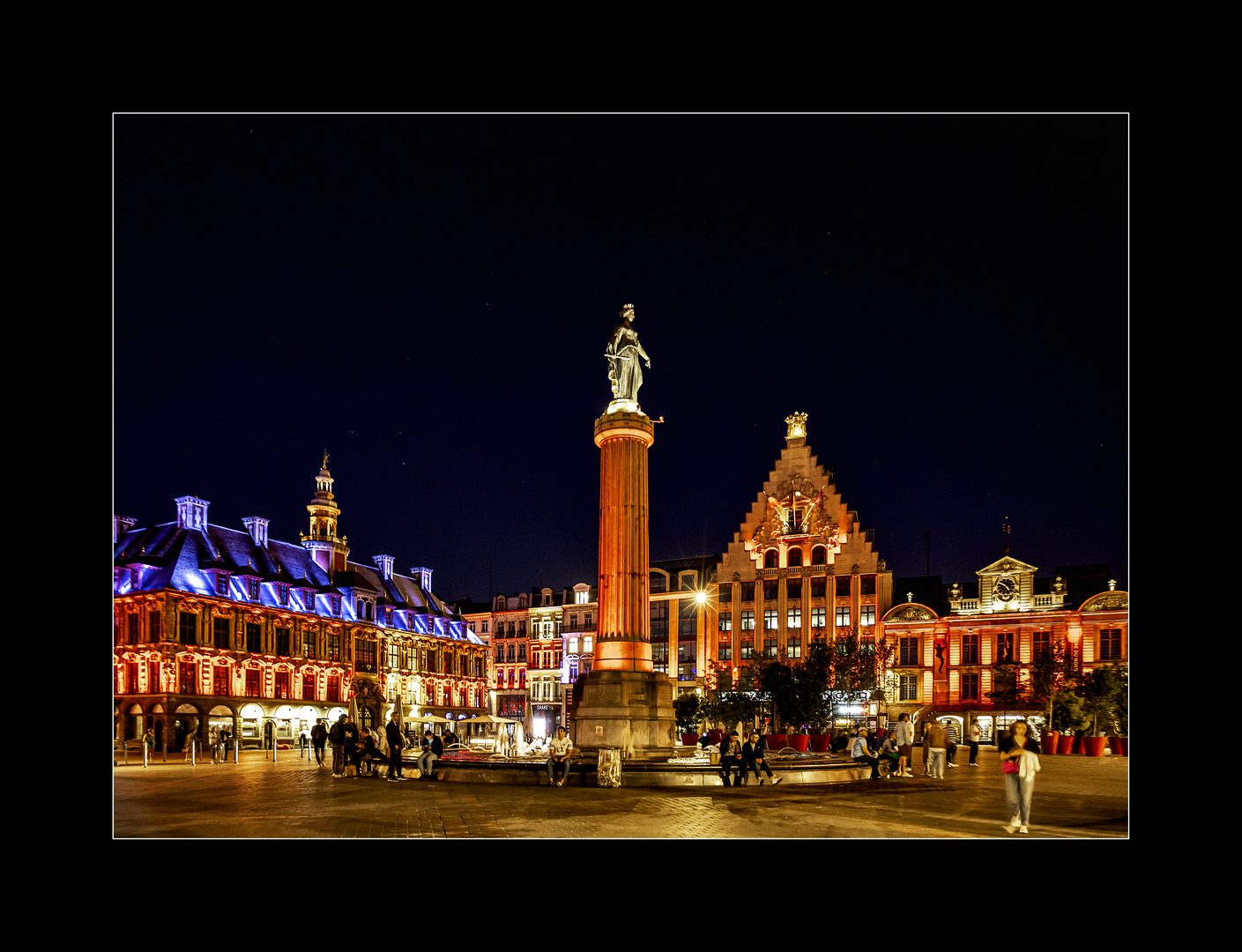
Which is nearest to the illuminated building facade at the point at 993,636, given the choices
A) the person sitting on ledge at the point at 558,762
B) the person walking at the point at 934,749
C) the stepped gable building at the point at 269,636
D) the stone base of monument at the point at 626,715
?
the stepped gable building at the point at 269,636

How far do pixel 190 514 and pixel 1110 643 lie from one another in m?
52.9

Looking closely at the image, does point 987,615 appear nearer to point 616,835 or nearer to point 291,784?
point 291,784

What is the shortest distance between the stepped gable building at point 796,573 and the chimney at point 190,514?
31.7 m

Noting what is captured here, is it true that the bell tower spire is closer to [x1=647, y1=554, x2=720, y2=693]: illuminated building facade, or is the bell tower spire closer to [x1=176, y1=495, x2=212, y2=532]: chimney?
[x1=176, y1=495, x2=212, y2=532]: chimney

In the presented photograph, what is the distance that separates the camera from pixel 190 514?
63031 mm

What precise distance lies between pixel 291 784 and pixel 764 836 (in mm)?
13823

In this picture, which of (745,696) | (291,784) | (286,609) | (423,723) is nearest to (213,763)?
(291,784)

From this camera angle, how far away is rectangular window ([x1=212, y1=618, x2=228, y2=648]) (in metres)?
60.5

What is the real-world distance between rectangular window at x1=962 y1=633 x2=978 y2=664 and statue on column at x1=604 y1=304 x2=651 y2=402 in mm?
44545

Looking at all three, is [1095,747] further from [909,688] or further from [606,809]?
[606,809]

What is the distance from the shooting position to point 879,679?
67.3 metres

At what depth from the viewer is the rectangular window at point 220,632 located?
2381 inches

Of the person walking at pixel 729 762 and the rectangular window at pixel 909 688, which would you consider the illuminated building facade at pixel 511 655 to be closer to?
the rectangular window at pixel 909 688

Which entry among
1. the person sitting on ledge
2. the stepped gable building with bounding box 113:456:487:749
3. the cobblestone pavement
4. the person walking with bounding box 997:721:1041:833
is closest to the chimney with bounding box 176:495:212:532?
the stepped gable building with bounding box 113:456:487:749
